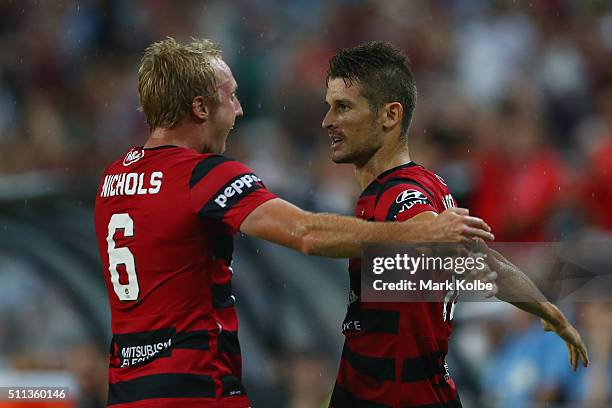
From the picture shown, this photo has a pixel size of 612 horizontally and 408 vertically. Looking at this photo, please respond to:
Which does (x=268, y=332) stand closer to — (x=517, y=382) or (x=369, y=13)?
(x=517, y=382)

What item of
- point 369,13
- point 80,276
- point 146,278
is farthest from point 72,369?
point 369,13

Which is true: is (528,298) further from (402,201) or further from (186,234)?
(186,234)

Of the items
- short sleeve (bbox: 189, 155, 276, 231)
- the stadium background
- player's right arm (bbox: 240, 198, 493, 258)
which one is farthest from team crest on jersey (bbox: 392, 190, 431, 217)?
the stadium background

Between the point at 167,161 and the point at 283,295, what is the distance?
9.00 feet

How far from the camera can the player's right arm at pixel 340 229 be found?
420cm

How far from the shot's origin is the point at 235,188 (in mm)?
4363

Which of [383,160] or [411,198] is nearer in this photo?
[411,198]

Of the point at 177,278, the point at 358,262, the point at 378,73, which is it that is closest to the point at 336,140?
the point at 378,73

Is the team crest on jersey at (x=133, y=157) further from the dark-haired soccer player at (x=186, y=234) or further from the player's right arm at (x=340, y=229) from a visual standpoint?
the player's right arm at (x=340, y=229)

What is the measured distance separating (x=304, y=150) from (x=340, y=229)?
6513 mm

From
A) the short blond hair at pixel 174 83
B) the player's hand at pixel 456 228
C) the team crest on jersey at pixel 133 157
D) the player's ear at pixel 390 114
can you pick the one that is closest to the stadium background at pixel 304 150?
the player's ear at pixel 390 114

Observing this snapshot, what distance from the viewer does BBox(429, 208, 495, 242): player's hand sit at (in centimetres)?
419

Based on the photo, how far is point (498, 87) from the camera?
11.2 metres

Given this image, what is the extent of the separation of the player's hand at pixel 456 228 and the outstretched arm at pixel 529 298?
1.74ft
